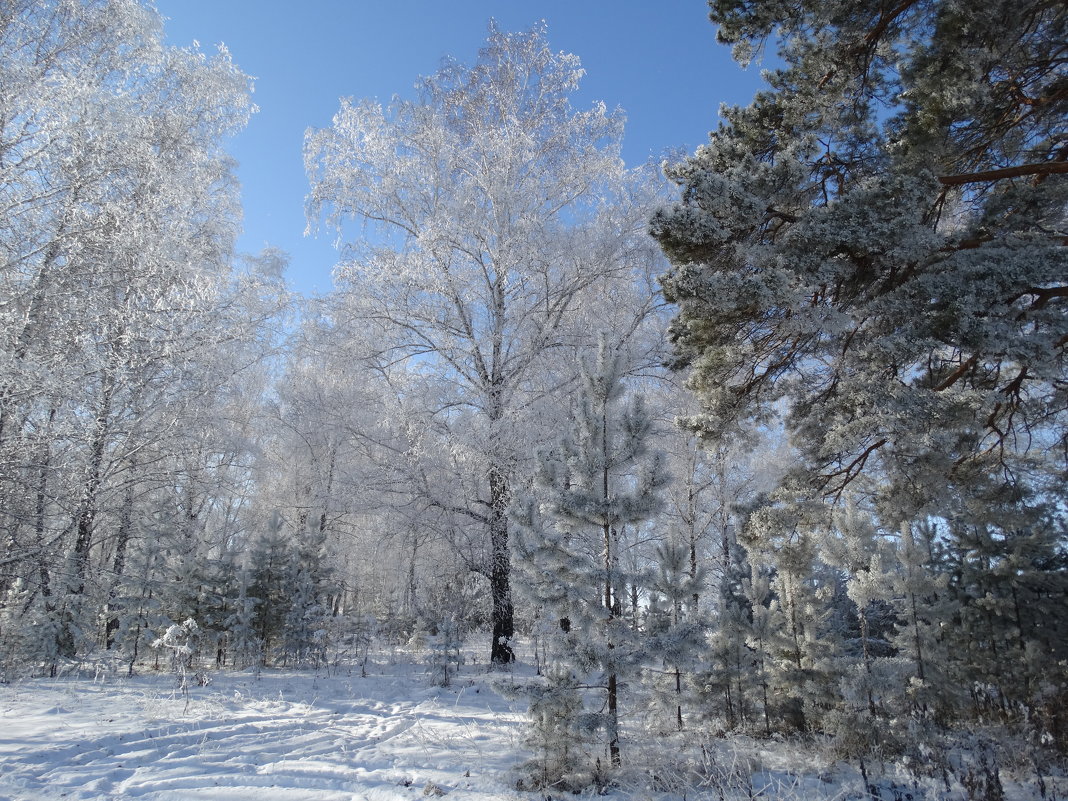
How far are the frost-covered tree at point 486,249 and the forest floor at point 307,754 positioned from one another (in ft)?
13.6

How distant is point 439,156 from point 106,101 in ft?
19.1

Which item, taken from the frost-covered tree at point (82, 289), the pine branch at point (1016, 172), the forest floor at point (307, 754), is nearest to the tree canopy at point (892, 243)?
the pine branch at point (1016, 172)

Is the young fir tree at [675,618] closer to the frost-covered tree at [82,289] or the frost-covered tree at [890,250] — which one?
the frost-covered tree at [890,250]

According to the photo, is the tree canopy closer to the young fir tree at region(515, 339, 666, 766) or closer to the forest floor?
the young fir tree at region(515, 339, 666, 766)

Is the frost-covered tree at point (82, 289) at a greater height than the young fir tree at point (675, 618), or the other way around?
the frost-covered tree at point (82, 289)

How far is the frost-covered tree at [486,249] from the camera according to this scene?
34.4 ft

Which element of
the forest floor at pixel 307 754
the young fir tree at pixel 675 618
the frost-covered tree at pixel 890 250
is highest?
the frost-covered tree at pixel 890 250

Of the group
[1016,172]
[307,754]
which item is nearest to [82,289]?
[307,754]

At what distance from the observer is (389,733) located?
609cm

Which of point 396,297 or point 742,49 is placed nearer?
point 742,49

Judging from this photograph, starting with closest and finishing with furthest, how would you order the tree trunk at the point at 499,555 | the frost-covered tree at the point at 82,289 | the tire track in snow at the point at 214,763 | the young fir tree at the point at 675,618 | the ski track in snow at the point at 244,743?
the tire track in snow at the point at 214,763, the ski track in snow at the point at 244,743, the young fir tree at the point at 675,618, the frost-covered tree at the point at 82,289, the tree trunk at the point at 499,555

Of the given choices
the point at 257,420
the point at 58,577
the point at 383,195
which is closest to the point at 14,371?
the point at 58,577

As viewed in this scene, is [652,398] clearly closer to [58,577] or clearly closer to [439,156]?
[439,156]

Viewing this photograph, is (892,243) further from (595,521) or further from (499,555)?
(499,555)
